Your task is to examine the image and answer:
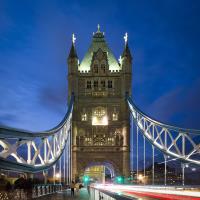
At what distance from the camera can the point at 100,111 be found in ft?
333

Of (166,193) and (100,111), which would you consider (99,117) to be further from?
(166,193)

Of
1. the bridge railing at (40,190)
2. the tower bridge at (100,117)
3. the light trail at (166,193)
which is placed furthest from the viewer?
the tower bridge at (100,117)

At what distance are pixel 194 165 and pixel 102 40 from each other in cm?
4386

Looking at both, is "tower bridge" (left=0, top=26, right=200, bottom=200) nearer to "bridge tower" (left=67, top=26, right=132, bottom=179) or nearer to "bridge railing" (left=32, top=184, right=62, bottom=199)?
"bridge tower" (left=67, top=26, right=132, bottom=179)

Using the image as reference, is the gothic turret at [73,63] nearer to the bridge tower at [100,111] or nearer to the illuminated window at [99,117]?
the bridge tower at [100,111]

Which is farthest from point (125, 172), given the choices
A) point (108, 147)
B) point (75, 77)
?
point (75, 77)

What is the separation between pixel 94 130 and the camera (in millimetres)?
100438

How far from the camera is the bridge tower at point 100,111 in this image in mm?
98688

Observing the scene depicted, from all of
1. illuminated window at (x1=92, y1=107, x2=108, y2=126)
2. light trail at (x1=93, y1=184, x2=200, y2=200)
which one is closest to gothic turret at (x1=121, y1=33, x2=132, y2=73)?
illuminated window at (x1=92, y1=107, x2=108, y2=126)

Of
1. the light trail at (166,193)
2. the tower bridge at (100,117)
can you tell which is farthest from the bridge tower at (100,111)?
the light trail at (166,193)

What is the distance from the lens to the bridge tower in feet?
324

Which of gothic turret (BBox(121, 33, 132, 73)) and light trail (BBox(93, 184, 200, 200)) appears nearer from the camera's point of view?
light trail (BBox(93, 184, 200, 200))

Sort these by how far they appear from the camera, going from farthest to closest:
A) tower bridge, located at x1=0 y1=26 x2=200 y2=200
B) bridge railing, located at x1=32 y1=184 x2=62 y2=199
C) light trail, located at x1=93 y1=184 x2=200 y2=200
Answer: tower bridge, located at x1=0 y1=26 x2=200 y2=200 → bridge railing, located at x1=32 y1=184 x2=62 y2=199 → light trail, located at x1=93 y1=184 x2=200 y2=200

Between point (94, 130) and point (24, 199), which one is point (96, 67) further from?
point (24, 199)
